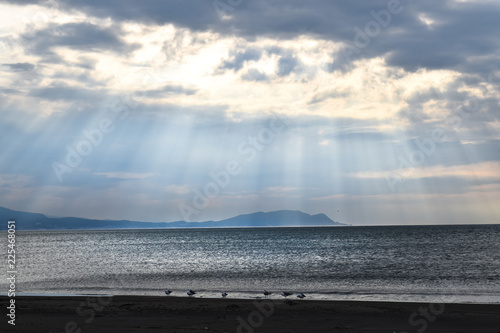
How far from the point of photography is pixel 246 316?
20.1 metres

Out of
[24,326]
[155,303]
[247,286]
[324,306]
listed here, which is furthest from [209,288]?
[24,326]

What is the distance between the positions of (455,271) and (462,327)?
31.2 m

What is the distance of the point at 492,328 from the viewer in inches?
686

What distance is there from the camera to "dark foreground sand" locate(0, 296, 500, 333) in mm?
17672

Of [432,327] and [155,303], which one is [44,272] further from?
[432,327]

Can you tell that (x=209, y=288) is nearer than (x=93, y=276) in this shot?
Yes

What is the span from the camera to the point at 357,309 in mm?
21516

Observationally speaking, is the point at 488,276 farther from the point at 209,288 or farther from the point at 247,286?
the point at 209,288

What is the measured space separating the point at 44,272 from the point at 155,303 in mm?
32843

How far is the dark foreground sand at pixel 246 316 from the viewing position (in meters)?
17.7

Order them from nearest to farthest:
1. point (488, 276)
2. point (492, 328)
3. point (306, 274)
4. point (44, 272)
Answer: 1. point (492, 328)
2. point (488, 276)
3. point (306, 274)
4. point (44, 272)

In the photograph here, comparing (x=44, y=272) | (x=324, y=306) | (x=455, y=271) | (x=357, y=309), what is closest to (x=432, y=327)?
(x=357, y=309)

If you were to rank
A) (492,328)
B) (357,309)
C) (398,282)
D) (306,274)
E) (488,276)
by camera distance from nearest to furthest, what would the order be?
1. (492,328)
2. (357,309)
3. (398,282)
4. (488,276)
5. (306,274)

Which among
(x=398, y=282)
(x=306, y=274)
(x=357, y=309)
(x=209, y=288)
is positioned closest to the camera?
(x=357, y=309)
